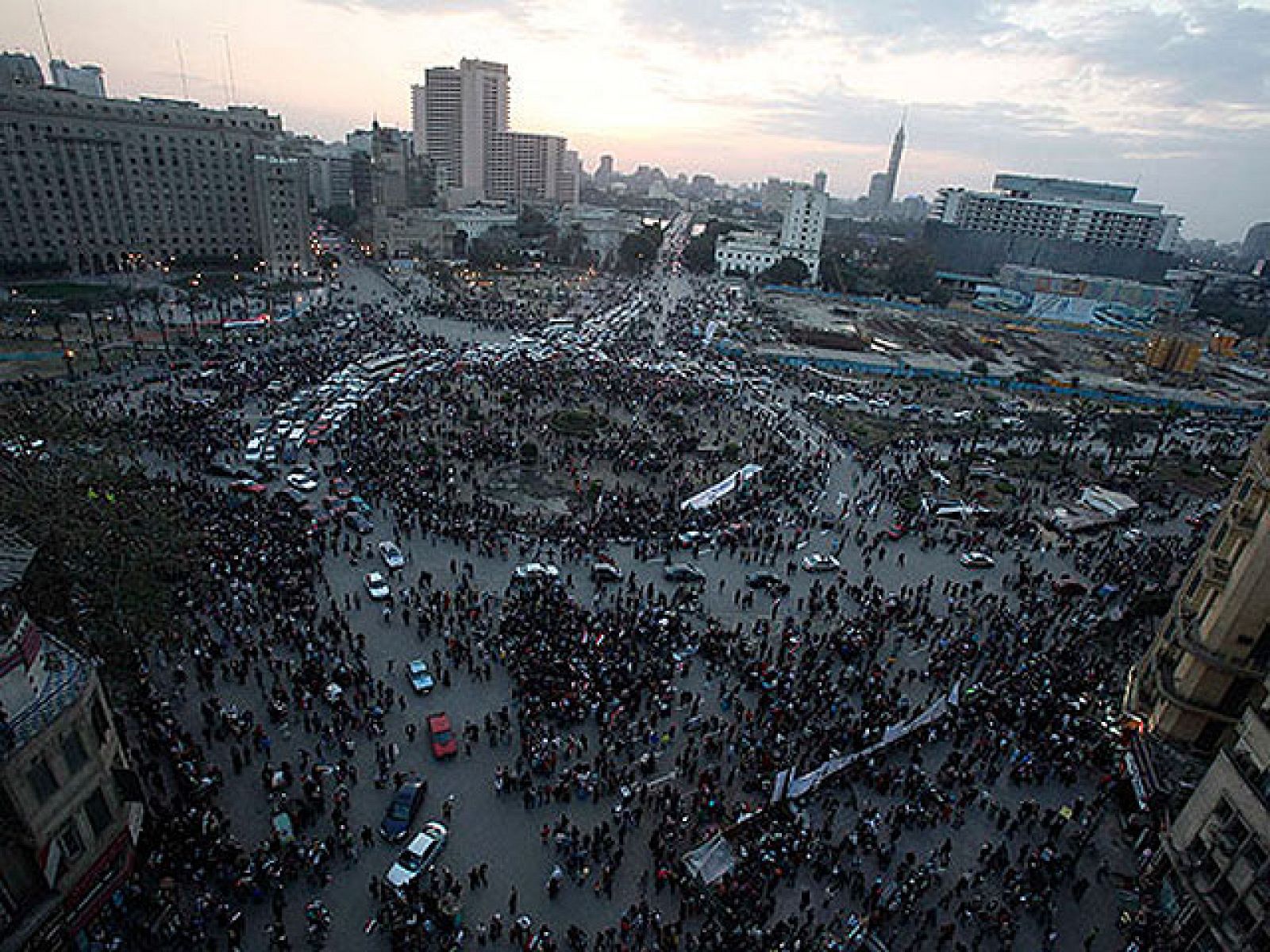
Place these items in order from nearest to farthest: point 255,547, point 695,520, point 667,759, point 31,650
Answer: point 31,650 → point 667,759 → point 255,547 → point 695,520

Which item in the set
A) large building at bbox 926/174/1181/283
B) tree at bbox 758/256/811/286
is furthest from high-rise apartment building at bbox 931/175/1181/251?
tree at bbox 758/256/811/286

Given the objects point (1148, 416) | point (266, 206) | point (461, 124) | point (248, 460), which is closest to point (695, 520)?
point (248, 460)

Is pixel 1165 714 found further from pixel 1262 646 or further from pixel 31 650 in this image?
pixel 31 650

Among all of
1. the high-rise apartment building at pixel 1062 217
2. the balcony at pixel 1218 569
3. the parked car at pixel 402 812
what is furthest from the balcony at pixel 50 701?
the high-rise apartment building at pixel 1062 217

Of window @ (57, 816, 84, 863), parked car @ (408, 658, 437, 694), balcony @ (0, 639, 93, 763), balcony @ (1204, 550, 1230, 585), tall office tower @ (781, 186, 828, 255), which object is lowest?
parked car @ (408, 658, 437, 694)

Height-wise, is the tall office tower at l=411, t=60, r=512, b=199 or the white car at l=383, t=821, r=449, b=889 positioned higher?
the tall office tower at l=411, t=60, r=512, b=199

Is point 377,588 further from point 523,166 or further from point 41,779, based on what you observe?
point 523,166

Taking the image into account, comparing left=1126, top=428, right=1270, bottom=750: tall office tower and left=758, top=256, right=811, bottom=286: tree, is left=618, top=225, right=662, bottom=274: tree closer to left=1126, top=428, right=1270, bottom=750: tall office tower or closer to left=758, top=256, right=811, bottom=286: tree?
left=758, top=256, right=811, bottom=286: tree
